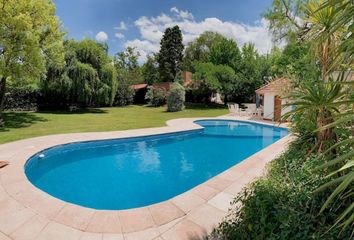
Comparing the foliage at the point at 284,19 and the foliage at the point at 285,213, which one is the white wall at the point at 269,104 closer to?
the foliage at the point at 284,19

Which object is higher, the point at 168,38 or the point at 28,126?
the point at 168,38

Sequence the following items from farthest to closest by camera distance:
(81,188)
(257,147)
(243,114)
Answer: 1. (243,114)
2. (257,147)
3. (81,188)

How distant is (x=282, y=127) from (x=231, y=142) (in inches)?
207

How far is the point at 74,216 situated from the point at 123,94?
28262mm

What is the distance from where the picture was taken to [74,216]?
440 cm

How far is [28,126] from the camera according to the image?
1403 cm

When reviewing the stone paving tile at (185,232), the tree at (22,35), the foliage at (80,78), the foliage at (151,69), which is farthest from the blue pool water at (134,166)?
the foliage at (151,69)

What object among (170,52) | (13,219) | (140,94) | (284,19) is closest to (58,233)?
(13,219)

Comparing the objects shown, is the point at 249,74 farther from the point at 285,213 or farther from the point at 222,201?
the point at 285,213

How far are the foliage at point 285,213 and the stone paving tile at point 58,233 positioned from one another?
2.23 m

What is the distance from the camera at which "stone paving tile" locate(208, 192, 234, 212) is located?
15.4 feet

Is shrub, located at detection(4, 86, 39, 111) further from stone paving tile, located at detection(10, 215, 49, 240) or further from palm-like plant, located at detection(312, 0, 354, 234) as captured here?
palm-like plant, located at detection(312, 0, 354, 234)

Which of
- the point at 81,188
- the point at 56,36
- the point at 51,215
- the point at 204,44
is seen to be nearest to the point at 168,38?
the point at 204,44

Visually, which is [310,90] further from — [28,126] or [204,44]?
[204,44]
